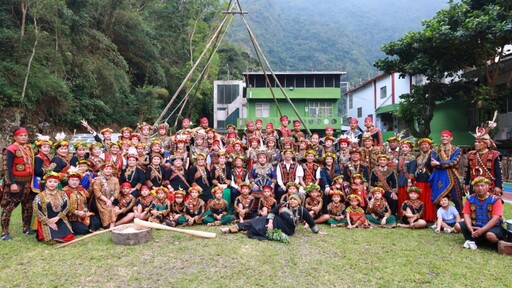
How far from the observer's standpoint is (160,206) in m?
6.51

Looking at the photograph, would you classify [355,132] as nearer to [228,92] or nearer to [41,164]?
[41,164]

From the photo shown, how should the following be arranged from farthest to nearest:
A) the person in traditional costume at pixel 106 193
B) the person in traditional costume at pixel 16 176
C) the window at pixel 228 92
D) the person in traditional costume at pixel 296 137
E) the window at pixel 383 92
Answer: the window at pixel 228 92
the window at pixel 383 92
the person in traditional costume at pixel 296 137
the person in traditional costume at pixel 106 193
the person in traditional costume at pixel 16 176

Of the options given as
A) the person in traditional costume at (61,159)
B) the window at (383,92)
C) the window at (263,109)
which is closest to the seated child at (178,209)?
the person in traditional costume at (61,159)

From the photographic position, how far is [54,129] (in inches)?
692

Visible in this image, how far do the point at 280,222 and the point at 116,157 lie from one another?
349 cm

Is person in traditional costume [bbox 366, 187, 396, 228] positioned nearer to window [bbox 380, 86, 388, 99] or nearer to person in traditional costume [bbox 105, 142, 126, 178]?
person in traditional costume [bbox 105, 142, 126, 178]

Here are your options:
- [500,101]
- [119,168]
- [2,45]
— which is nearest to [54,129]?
[2,45]

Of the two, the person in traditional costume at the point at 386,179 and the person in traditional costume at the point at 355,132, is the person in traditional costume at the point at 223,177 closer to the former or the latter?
the person in traditional costume at the point at 386,179

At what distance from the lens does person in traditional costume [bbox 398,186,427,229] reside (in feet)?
20.9

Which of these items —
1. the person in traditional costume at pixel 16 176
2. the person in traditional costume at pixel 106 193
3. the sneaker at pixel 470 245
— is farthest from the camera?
the person in traditional costume at pixel 106 193

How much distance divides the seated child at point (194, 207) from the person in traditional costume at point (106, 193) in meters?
1.24

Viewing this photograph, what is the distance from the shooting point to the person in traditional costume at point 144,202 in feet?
21.1

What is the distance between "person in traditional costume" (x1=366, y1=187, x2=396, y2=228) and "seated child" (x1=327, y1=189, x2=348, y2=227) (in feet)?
1.52

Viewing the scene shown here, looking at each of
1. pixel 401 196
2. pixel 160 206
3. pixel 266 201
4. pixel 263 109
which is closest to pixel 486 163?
pixel 401 196
